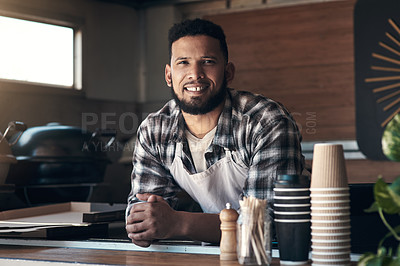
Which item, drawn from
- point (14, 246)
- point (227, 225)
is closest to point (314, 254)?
point (227, 225)

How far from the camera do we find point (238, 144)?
6.24ft

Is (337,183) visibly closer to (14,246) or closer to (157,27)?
(14,246)

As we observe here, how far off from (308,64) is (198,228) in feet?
10.9

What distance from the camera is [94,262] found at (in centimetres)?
121

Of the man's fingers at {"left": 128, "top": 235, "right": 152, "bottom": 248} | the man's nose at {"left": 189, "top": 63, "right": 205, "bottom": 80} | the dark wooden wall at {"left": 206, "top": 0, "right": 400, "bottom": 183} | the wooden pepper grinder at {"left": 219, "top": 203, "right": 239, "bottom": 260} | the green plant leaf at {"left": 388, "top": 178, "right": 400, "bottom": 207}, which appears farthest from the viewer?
the dark wooden wall at {"left": 206, "top": 0, "right": 400, "bottom": 183}

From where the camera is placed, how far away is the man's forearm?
1598 mm

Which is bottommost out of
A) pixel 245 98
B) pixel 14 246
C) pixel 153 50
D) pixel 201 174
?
pixel 14 246

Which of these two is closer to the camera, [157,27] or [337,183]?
[337,183]

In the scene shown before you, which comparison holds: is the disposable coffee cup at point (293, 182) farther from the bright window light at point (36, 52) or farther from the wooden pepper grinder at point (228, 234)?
the bright window light at point (36, 52)

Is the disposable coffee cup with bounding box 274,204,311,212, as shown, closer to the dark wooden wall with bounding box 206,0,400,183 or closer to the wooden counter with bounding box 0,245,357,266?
the wooden counter with bounding box 0,245,357,266

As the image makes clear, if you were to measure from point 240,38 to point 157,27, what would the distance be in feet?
2.67

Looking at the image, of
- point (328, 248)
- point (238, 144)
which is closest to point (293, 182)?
point (328, 248)

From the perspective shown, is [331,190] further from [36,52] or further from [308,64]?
[36,52]

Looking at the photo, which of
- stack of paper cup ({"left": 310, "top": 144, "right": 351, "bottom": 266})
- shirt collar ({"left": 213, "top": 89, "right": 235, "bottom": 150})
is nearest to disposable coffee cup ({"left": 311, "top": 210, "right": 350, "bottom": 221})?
stack of paper cup ({"left": 310, "top": 144, "right": 351, "bottom": 266})
